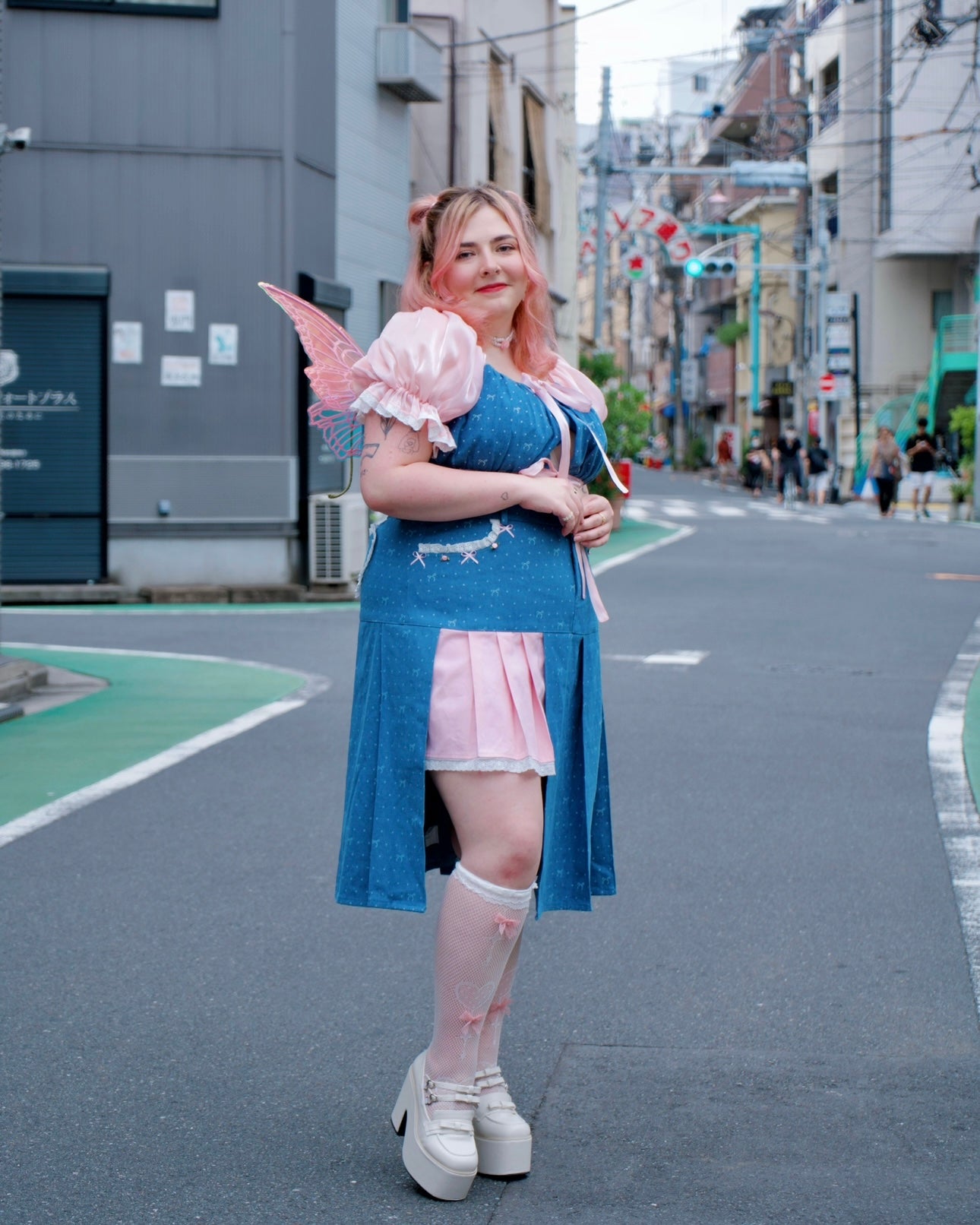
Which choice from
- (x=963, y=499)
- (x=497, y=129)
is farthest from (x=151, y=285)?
(x=963, y=499)

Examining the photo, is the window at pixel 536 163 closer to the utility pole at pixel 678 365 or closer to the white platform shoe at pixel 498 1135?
the white platform shoe at pixel 498 1135

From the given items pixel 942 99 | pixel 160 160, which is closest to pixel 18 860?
pixel 160 160

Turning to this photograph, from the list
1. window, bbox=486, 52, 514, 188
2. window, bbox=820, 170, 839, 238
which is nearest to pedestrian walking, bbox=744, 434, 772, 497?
window, bbox=820, 170, 839, 238

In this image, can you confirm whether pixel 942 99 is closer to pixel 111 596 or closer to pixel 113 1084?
pixel 111 596

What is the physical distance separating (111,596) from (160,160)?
4.07 m

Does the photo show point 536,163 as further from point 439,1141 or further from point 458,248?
point 439,1141

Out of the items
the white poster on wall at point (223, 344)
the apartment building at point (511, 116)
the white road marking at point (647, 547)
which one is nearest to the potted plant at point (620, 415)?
the white road marking at point (647, 547)

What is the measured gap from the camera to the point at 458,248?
344 centimetres

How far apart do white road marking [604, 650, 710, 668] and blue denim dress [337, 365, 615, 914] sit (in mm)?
8423

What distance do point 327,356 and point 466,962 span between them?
1.19 metres

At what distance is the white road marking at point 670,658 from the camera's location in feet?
39.4

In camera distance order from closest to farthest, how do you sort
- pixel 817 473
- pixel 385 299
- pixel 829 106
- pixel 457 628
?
pixel 457 628 → pixel 385 299 → pixel 817 473 → pixel 829 106

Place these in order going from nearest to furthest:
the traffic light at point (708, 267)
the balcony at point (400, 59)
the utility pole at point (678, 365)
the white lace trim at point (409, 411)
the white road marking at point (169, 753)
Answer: the white lace trim at point (409, 411) → the white road marking at point (169, 753) → the balcony at point (400, 59) → the traffic light at point (708, 267) → the utility pole at point (678, 365)

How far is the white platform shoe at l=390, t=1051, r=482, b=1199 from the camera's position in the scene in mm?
3316
